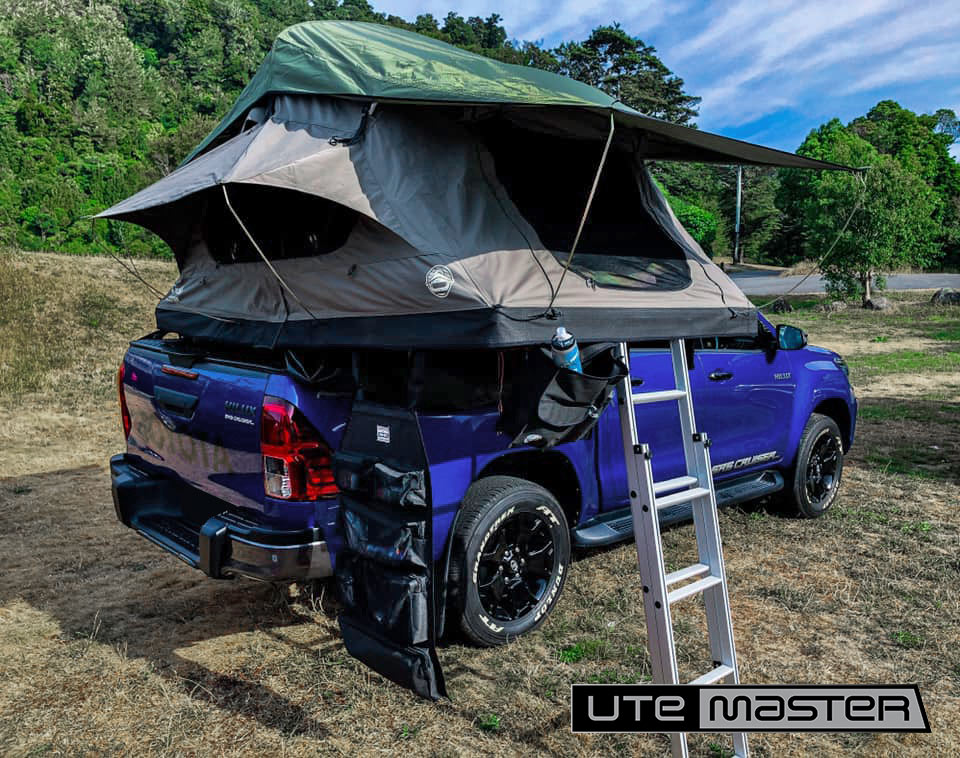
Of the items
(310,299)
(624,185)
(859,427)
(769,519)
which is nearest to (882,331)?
(859,427)

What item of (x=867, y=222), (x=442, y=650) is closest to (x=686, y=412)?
(x=442, y=650)

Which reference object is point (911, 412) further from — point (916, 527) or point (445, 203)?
point (445, 203)

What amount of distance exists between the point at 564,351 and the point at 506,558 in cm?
137

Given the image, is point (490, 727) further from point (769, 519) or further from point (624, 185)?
point (769, 519)

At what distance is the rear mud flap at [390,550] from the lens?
2.77m

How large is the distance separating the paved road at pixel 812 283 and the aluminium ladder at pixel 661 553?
2786 cm

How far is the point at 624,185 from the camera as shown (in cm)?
393

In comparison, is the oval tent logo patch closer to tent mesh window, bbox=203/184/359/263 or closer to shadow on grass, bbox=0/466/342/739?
tent mesh window, bbox=203/184/359/263

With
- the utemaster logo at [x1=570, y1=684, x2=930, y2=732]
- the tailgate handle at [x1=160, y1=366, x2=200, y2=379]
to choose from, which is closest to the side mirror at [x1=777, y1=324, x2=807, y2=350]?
the utemaster logo at [x1=570, y1=684, x2=930, y2=732]

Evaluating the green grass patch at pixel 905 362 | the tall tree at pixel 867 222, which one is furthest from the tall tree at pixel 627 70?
the green grass patch at pixel 905 362

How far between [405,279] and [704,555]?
170 centimetres

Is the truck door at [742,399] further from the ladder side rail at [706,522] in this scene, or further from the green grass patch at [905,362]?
the green grass patch at [905,362]

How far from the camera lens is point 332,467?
3.12 meters

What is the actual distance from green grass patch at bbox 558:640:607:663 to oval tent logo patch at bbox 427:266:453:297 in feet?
6.19
